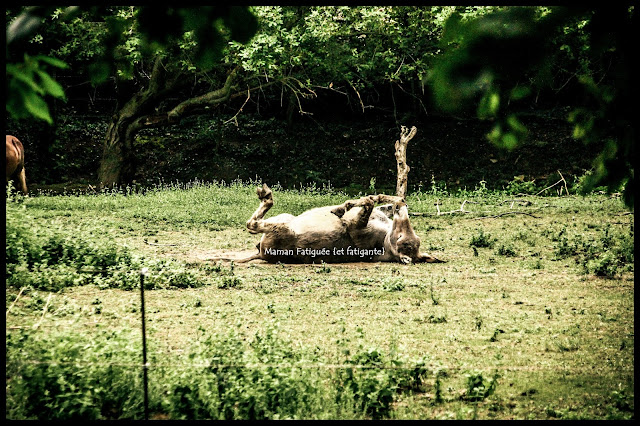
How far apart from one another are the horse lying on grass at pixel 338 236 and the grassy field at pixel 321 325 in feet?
0.92

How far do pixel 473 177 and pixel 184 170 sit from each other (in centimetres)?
896

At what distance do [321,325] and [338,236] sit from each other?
3355 mm

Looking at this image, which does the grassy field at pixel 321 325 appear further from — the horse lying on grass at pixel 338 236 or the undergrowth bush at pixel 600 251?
the horse lying on grass at pixel 338 236

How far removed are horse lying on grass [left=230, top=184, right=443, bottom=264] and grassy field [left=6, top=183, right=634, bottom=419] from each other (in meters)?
Answer: 0.28

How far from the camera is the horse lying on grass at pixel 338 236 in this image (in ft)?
29.7

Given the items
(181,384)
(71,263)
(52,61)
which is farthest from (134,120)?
(52,61)

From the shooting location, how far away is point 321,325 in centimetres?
588

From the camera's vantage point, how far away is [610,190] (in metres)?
2.83

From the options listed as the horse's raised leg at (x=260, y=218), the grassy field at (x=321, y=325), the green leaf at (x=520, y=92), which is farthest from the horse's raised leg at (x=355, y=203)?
the green leaf at (x=520, y=92)

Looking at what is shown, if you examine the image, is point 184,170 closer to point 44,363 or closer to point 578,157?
point 578,157

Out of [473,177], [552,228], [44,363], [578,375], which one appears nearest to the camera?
[44,363]

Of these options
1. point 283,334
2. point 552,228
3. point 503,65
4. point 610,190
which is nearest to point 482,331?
point 283,334

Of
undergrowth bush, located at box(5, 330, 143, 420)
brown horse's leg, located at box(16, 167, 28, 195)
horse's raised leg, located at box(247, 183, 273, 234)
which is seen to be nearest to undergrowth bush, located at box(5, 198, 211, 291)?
horse's raised leg, located at box(247, 183, 273, 234)

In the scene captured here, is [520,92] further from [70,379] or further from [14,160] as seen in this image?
[14,160]
